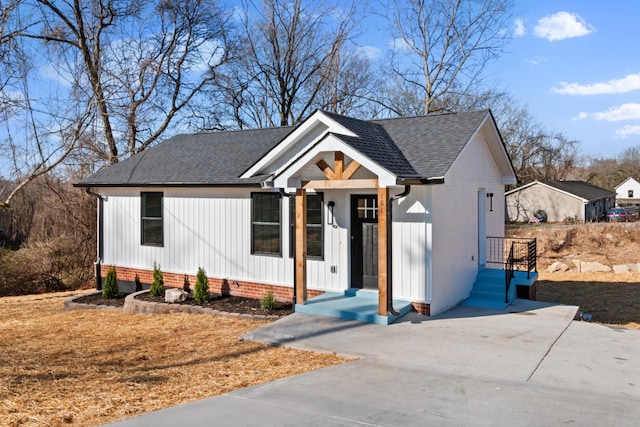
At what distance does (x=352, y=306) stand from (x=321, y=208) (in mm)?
2369

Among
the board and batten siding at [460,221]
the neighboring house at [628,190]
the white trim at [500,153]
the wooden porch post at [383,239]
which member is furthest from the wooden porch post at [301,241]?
the neighboring house at [628,190]

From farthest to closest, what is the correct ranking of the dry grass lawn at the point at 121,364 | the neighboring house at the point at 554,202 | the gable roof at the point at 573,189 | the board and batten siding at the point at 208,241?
the neighboring house at the point at 554,202, the gable roof at the point at 573,189, the board and batten siding at the point at 208,241, the dry grass lawn at the point at 121,364

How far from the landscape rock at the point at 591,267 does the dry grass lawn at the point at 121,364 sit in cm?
1625

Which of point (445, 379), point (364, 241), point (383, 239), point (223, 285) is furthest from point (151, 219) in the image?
point (445, 379)

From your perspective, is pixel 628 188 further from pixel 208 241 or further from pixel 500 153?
pixel 208 241

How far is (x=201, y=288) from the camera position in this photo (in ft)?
40.0

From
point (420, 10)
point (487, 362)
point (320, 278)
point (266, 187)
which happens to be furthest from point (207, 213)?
point (420, 10)

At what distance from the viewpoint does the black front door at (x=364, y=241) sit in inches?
443

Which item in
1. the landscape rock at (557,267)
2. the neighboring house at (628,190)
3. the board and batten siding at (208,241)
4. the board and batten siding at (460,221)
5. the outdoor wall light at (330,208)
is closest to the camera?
the board and batten siding at (460,221)

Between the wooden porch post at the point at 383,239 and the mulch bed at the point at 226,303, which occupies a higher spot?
the wooden porch post at the point at 383,239

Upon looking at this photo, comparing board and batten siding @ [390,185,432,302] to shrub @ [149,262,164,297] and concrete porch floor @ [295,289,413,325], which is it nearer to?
concrete porch floor @ [295,289,413,325]

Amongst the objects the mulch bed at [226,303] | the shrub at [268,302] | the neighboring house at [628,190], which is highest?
the neighboring house at [628,190]

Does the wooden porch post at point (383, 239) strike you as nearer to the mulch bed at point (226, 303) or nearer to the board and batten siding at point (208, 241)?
the board and batten siding at point (208, 241)

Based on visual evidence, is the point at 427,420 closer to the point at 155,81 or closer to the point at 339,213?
the point at 339,213
